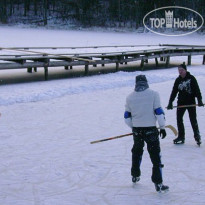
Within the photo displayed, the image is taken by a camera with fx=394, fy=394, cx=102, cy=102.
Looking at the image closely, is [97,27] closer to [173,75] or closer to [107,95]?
[173,75]

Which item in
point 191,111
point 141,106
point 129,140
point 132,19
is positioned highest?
point 132,19

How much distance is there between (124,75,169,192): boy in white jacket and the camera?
4.79 meters

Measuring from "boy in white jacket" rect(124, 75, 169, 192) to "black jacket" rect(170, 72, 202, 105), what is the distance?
81.6 inches

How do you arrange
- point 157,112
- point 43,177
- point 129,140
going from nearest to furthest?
1. point 157,112
2. point 43,177
3. point 129,140

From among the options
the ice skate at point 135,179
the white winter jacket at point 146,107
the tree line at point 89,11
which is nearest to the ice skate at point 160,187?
the ice skate at point 135,179

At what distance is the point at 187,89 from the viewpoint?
6.88 metres

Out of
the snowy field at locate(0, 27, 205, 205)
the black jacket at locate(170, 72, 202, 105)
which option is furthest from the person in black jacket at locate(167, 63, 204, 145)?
the snowy field at locate(0, 27, 205, 205)

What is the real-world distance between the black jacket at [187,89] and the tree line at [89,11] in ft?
142

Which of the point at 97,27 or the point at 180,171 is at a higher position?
the point at 97,27

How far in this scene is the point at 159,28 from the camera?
4794 cm

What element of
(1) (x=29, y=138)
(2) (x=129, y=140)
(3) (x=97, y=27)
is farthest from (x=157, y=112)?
(3) (x=97, y=27)

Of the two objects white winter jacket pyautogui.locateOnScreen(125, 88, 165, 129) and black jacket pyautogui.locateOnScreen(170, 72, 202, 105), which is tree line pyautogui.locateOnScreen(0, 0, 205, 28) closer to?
black jacket pyautogui.locateOnScreen(170, 72, 202, 105)

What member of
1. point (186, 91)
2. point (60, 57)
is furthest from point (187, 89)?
point (60, 57)

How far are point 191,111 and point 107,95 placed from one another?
609cm
